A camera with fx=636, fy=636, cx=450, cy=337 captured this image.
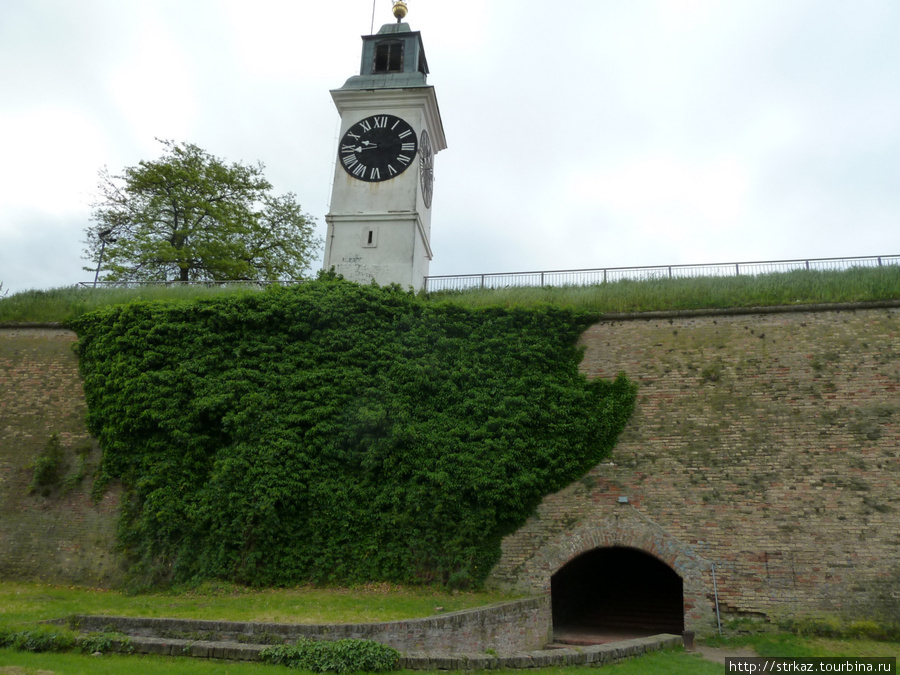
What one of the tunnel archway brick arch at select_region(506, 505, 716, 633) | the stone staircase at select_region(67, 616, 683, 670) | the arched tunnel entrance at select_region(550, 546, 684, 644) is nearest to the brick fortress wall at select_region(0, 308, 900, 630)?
the tunnel archway brick arch at select_region(506, 505, 716, 633)

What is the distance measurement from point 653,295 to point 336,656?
37.2 ft

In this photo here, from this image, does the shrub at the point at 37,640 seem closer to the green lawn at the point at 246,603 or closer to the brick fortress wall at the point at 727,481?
the green lawn at the point at 246,603

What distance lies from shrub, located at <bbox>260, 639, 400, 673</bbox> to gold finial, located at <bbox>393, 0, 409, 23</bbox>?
70.8ft

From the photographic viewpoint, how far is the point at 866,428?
503 inches

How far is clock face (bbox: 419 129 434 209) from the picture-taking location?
20.4 metres

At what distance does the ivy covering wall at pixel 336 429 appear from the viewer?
1299 centimetres

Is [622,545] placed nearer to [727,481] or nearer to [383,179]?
[727,481]

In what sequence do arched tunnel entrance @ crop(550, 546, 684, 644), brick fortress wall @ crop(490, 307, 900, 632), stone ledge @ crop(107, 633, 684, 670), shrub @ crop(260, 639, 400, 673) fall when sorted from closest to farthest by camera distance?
1. shrub @ crop(260, 639, 400, 673)
2. stone ledge @ crop(107, 633, 684, 670)
3. brick fortress wall @ crop(490, 307, 900, 632)
4. arched tunnel entrance @ crop(550, 546, 684, 644)

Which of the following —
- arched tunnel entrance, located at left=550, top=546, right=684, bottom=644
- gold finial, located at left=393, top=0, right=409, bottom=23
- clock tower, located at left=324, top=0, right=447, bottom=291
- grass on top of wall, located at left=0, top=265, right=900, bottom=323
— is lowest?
arched tunnel entrance, located at left=550, top=546, right=684, bottom=644

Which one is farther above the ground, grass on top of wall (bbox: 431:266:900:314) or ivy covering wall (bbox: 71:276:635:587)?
grass on top of wall (bbox: 431:266:900:314)

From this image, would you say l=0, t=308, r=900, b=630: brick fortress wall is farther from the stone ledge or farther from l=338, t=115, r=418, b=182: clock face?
l=338, t=115, r=418, b=182: clock face

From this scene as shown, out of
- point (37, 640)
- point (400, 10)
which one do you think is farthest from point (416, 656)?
point (400, 10)

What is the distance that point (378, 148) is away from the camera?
66.6 ft

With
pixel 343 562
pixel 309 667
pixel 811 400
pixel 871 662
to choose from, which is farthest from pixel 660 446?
pixel 309 667
